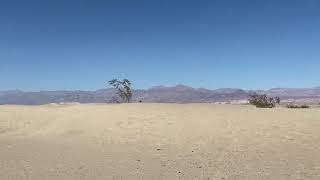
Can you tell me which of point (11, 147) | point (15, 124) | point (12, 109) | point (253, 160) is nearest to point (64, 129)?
point (15, 124)

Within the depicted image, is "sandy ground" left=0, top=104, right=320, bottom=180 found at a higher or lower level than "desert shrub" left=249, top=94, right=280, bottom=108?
lower

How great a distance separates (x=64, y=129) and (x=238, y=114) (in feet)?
24.4

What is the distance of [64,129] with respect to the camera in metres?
18.2

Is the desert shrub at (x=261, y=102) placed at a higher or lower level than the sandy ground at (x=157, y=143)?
higher

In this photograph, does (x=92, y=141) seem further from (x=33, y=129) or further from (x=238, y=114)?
(x=238, y=114)

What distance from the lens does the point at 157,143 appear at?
1465 cm

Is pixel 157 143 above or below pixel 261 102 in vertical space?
below

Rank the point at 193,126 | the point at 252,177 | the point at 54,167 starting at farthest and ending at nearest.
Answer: the point at 193,126
the point at 54,167
the point at 252,177

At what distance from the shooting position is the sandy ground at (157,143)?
10141 mm

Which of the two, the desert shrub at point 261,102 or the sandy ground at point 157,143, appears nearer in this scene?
the sandy ground at point 157,143

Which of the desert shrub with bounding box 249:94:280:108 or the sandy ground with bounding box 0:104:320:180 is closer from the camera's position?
the sandy ground with bounding box 0:104:320:180

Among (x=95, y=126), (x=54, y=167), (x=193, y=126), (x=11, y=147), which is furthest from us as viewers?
(x=95, y=126)

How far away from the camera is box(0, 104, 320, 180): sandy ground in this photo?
10141 millimetres

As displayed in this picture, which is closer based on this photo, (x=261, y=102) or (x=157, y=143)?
(x=157, y=143)
